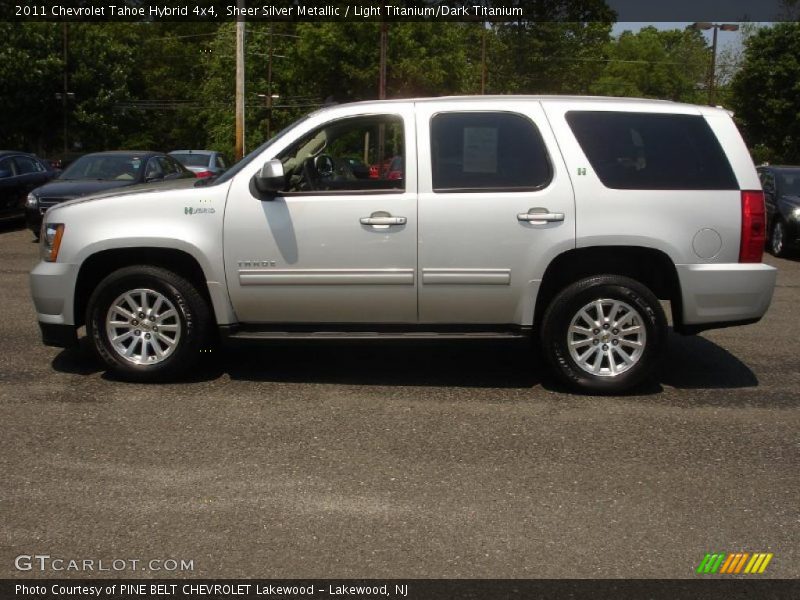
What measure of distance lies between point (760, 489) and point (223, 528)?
265 centimetres

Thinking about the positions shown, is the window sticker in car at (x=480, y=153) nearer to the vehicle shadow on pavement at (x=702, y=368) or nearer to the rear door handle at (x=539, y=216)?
the rear door handle at (x=539, y=216)

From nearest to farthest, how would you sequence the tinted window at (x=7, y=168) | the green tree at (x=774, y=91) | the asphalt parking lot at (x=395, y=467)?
the asphalt parking lot at (x=395, y=467), the tinted window at (x=7, y=168), the green tree at (x=774, y=91)

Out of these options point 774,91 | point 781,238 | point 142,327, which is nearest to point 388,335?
point 142,327

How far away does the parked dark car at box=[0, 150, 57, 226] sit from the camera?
1722cm

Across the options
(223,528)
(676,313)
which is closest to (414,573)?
(223,528)

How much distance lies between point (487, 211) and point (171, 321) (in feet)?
7.55

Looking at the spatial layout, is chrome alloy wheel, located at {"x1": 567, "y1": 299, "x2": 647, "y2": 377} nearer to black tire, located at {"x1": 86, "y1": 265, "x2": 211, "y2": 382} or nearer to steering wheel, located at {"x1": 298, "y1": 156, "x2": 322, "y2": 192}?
steering wheel, located at {"x1": 298, "y1": 156, "x2": 322, "y2": 192}

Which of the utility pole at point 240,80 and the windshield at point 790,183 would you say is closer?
the windshield at point 790,183

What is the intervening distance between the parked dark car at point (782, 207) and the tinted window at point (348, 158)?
973 cm

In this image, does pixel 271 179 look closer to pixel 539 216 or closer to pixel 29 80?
pixel 539 216

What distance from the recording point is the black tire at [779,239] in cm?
1541

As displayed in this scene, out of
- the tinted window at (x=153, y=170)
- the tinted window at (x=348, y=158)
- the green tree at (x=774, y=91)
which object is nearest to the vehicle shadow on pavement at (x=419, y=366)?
the tinted window at (x=348, y=158)
